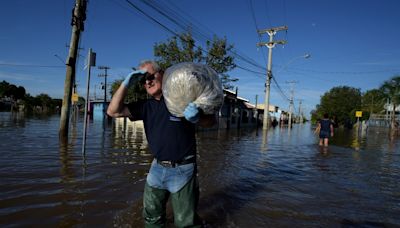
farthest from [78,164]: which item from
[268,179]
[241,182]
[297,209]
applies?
[297,209]

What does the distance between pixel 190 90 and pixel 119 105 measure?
0.68 meters

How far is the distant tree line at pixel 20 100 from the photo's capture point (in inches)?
2890

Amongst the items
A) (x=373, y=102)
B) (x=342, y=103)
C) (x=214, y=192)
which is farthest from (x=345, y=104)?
(x=214, y=192)

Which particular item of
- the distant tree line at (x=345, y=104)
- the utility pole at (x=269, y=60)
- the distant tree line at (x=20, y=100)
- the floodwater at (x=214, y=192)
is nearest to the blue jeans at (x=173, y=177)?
the floodwater at (x=214, y=192)

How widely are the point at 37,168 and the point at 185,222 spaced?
204 inches

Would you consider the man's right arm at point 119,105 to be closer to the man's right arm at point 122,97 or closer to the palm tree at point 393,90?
the man's right arm at point 122,97

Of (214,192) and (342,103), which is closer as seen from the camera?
(214,192)

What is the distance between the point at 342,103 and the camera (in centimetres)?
6475

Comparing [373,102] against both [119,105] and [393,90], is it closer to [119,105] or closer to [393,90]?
[393,90]

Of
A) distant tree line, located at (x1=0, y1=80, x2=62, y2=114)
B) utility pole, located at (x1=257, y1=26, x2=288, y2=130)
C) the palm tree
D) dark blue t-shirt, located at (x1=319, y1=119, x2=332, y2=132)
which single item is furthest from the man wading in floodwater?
distant tree line, located at (x1=0, y1=80, x2=62, y2=114)

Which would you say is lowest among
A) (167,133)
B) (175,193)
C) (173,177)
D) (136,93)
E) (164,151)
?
(175,193)

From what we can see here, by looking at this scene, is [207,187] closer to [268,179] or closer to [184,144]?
[268,179]

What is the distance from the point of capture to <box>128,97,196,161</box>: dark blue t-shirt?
2732 mm

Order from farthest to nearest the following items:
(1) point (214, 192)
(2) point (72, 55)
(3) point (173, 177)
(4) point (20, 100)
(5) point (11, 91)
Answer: (4) point (20, 100)
(5) point (11, 91)
(2) point (72, 55)
(1) point (214, 192)
(3) point (173, 177)
